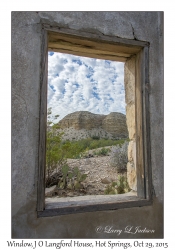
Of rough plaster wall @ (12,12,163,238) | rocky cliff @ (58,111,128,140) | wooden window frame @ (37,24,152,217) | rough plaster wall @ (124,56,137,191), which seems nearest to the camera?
rough plaster wall @ (12,12,163,238)

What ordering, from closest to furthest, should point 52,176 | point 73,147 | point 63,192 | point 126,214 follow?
1. point 126,214
2. point 63,192
3. point 52,176
4. point 73,147

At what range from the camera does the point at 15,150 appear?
6.32ft

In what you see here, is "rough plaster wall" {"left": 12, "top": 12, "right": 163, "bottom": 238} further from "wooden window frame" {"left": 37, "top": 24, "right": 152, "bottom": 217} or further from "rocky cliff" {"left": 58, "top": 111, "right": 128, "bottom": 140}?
"rocky cliff" {"left": 58, "top": 111, "right": 128, "bottom": 140}

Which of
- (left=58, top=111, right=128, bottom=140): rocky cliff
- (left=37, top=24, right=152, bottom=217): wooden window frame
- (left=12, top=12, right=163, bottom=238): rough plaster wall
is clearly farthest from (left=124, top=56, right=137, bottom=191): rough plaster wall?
(left=58, top=111, right=128, bottom=140): rocky cliff

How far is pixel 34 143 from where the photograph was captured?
2.00 metres

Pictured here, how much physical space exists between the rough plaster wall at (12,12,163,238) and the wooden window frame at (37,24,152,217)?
0.19ft

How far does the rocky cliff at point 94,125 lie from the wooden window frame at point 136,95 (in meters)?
14.3

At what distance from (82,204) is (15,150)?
0.90 m

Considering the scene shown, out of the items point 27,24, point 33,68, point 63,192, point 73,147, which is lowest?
point 63,192

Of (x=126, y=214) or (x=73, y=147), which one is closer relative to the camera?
(x=126, y=214)

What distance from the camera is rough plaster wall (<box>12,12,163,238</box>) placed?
1926mm
